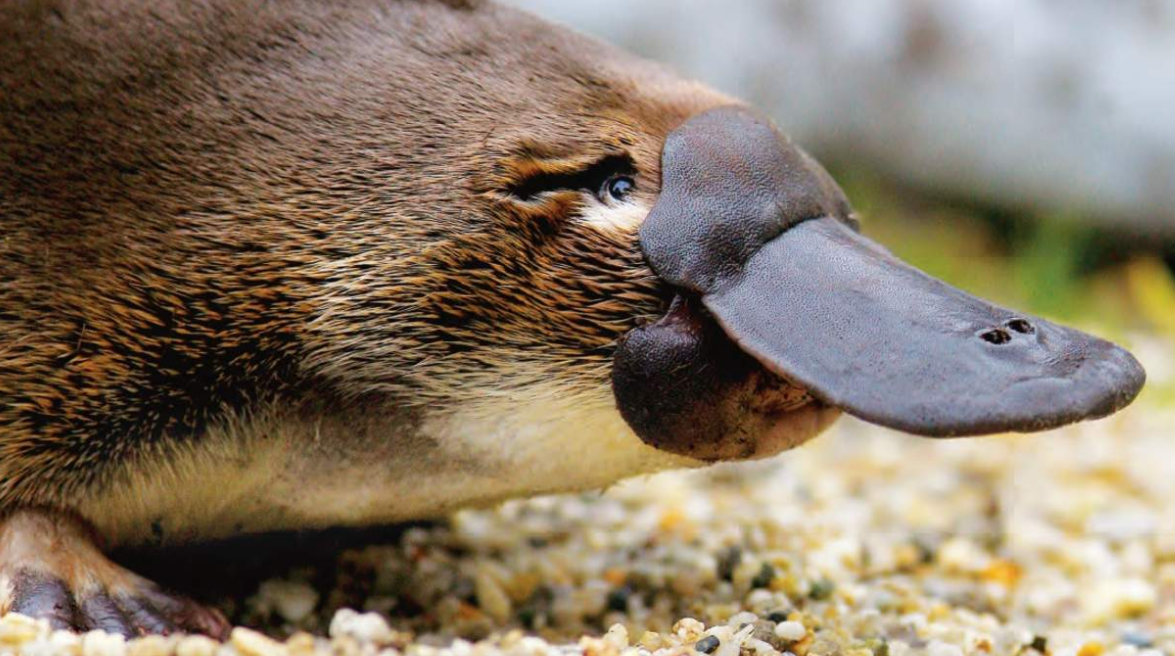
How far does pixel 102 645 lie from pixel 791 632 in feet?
3.20

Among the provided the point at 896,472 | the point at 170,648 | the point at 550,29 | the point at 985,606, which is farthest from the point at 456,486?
the point at 896,472

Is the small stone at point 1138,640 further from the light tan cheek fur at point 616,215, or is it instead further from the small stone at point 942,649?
the light tan cheek fur at point 616,215

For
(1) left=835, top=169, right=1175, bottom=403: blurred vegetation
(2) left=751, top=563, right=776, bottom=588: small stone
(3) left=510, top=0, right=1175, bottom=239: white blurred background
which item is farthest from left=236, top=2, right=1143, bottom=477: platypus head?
(3) left=510, top=0, right=1175, bottom=239: white blurred background

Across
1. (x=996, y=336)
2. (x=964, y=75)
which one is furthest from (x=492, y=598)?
(x=964, y=75)

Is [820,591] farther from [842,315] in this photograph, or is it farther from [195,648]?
[195,648]

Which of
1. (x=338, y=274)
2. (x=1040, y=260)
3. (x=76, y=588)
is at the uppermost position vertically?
(x=338, y=274)

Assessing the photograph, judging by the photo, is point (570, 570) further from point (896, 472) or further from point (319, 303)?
point (896, 472)

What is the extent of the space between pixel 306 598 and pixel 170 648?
734mm

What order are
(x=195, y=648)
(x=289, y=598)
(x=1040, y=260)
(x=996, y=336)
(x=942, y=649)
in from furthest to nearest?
(x=1040, y=260) < (x=289, y=598) < (x=942, y=649) < (x=996, y=336) < (x=195, y=648)

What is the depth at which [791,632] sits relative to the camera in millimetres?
2076

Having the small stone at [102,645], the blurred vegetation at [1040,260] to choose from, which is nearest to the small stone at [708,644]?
the small stone at [102,645]

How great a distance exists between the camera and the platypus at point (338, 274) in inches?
75.4

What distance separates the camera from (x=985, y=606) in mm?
2689

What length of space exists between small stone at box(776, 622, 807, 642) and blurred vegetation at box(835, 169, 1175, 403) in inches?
114
